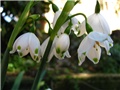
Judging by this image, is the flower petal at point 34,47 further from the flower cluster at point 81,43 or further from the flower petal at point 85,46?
the flower petal at point 85,46

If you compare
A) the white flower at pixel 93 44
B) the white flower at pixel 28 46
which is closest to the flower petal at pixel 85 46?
the white flower at pixel 93 44

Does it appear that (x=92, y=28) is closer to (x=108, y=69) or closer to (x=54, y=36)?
(x=54, y=36)

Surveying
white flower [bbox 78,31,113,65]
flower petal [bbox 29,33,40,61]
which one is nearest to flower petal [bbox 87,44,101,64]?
white flower [bbox 78,31,113,65]

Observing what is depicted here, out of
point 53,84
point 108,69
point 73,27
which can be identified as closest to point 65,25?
point 73,27

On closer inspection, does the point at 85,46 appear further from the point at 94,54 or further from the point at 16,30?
the point at 16,30

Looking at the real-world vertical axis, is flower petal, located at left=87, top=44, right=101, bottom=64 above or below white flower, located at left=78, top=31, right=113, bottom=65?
below

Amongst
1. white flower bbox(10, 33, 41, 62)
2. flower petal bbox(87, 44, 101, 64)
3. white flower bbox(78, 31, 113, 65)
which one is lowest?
flower petal bbox(87, 44, 101, 64)

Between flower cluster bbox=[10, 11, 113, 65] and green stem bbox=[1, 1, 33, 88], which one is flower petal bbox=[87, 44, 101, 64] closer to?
flower cluster bbox=[10, 11, 113, 65]
